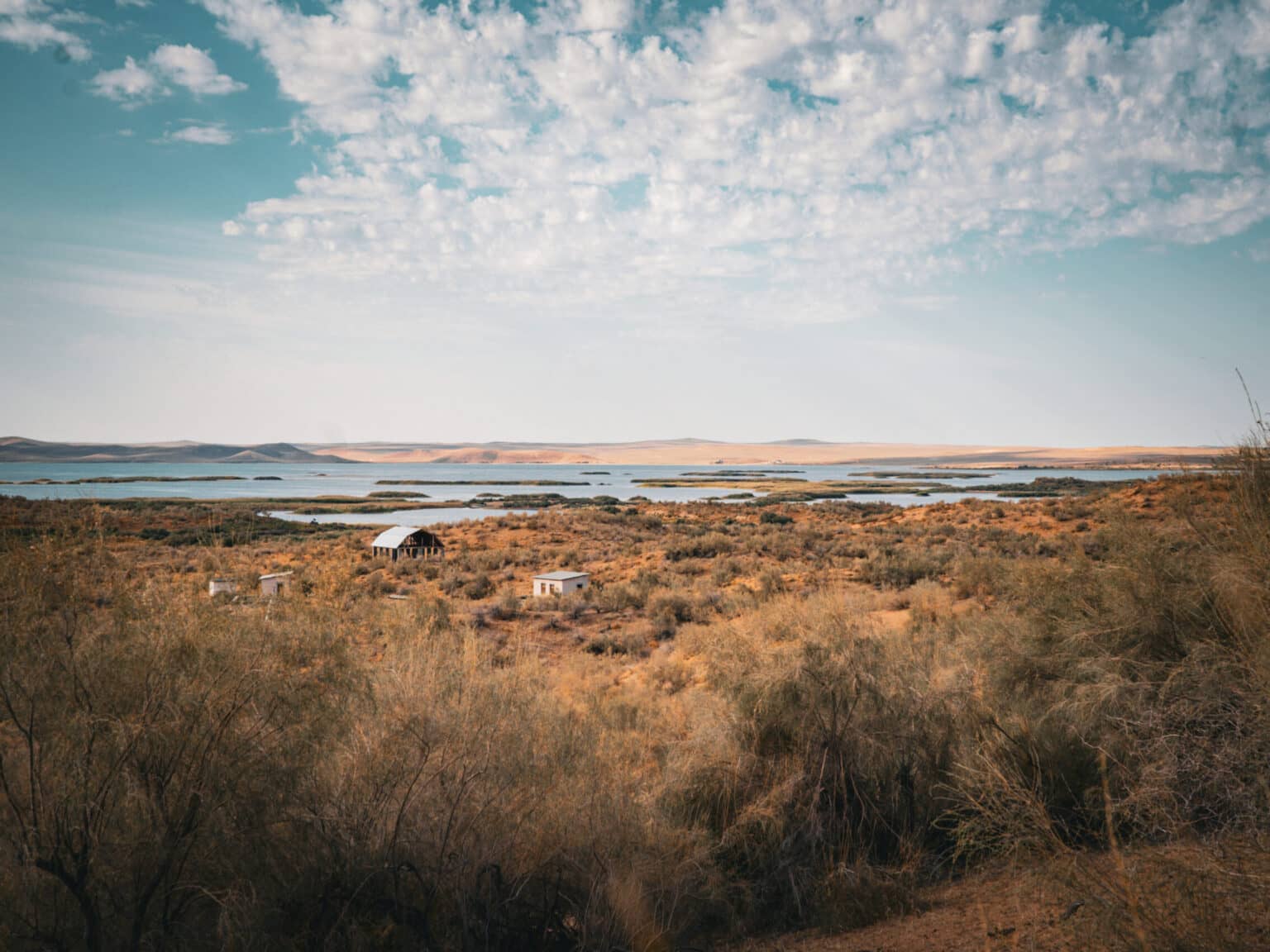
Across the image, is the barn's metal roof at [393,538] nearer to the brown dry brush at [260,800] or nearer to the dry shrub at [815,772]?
the dry shrub at [815,772]

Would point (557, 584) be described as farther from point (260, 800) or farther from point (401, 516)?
point (401, 516)

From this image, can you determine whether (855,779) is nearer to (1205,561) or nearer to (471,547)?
(1205,561)

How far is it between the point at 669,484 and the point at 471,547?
97177 millimetres

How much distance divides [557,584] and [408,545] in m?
10.7

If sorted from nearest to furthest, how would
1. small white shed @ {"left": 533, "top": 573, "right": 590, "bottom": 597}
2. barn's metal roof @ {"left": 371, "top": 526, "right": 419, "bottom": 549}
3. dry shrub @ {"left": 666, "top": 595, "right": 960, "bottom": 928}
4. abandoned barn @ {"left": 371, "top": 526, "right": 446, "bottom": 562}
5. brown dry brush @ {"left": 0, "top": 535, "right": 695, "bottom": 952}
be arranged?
brown dry brush @ {"left": 0, "top": 535, "right": 695, "bottom": 952}, dry shrub @ {"left": 666, "top": 595, "right": 960, "bottom": 928}, small white shed @ {"left": 533, "top": 573, "right": 590, "bottom": 597}, abandoned barn @ {"left": 371, "top": 526, "right": 446, "bottom": 562}, barn's metal roof @ {"left": 371, "top": 526, "right": 419, "bottom": 549}

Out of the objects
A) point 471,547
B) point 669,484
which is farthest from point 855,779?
point 669,484

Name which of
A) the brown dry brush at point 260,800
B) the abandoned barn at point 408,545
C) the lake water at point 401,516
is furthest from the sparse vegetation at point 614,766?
the lake water at point 401,516

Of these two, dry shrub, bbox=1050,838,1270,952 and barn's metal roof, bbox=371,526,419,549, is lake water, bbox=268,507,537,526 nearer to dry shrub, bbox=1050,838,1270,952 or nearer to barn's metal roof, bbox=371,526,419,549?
barn's metal roof, bbox=371,526,419,549

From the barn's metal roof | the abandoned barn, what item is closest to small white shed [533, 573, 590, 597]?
the abandoned barn

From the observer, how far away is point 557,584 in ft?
70.9

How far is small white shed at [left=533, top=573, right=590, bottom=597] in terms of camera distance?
21.5 meters

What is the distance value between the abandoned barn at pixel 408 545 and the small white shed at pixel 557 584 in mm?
8367

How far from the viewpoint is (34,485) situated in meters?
79.9

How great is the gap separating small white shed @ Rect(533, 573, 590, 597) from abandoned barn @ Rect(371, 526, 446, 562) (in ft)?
27.4
